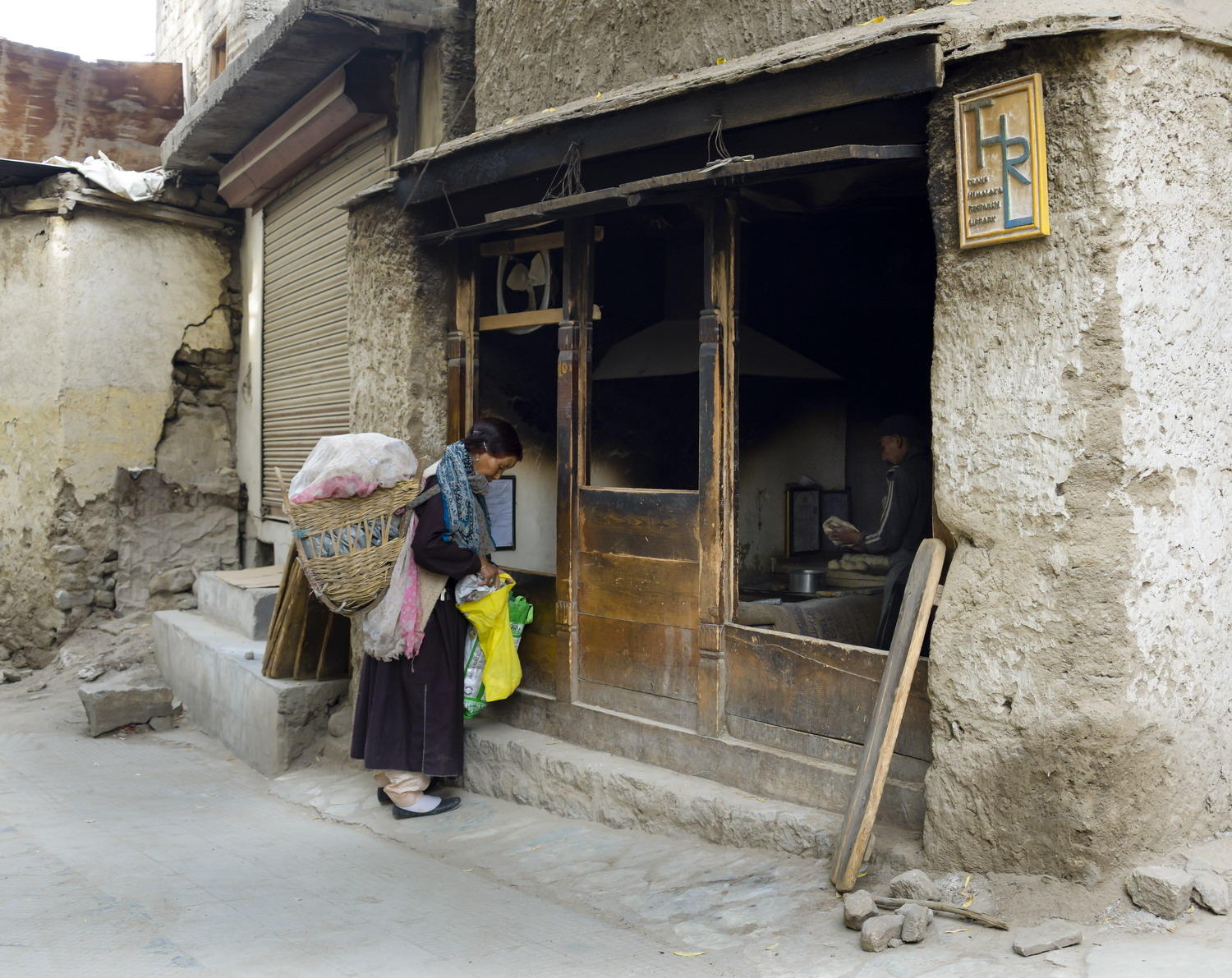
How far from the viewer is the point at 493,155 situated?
17.6 feet

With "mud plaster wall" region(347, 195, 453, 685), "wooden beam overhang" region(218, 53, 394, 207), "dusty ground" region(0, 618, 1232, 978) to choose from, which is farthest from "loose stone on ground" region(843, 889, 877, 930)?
"wooden beam overhang" region(218, 53, 394, 207)

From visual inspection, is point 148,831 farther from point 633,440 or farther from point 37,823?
point 633,440

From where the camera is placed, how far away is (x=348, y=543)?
525 centimetres

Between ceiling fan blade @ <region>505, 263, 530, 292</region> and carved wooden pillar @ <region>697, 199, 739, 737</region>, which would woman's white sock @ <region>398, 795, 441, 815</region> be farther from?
ceiling fan blade @ <region>505, 263, 530, 292</region>

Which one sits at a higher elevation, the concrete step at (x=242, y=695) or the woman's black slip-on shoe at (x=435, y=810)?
the concrete step at (x=242, y=695)

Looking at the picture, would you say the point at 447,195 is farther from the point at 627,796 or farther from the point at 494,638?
the point at 627,796

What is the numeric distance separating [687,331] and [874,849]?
3533mm

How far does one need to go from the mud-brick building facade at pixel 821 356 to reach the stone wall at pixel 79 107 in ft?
14.1

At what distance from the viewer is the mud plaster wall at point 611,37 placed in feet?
15.4

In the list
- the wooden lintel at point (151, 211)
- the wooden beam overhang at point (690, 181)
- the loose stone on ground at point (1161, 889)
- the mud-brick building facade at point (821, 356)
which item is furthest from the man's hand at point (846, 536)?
the wooden lintel at point (151, 211)

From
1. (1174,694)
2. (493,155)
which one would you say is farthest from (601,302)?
(1174,694)

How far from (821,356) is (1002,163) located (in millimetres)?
3738

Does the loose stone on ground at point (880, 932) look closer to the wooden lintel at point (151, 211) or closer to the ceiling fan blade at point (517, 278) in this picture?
the ceiling fan blade at point (517, 278)

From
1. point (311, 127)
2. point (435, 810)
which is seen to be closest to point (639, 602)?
point (435, 810)
